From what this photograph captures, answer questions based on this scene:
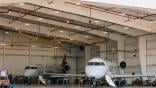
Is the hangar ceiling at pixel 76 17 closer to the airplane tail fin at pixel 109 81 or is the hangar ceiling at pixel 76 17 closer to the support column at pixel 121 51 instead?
the support column at pixel 121 51

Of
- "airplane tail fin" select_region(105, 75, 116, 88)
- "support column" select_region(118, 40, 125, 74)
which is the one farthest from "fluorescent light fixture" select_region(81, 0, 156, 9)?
"support column" select_region(118, 40, 125, 74)

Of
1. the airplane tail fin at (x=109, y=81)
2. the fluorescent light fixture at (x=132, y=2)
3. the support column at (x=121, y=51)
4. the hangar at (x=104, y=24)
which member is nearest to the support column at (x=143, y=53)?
the hangar at (x=104, y=24)

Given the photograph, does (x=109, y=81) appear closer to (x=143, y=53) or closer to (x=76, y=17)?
(x=76, y=17)

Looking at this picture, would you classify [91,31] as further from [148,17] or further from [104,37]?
[148,17]

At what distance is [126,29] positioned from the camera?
145ft

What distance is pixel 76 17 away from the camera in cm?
4025

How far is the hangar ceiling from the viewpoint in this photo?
34.8 m

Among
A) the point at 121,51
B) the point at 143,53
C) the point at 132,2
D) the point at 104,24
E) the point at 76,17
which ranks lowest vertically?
the point at 143,53

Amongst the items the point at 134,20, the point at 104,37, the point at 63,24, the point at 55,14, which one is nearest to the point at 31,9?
the point at 55,14

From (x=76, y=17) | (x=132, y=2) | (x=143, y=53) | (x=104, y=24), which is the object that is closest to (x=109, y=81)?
(x=132, y=2)

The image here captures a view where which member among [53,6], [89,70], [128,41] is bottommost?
[89,70]

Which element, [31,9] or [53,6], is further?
[31,9]

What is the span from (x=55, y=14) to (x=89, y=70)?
7.82 m

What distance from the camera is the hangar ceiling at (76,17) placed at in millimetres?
34812
